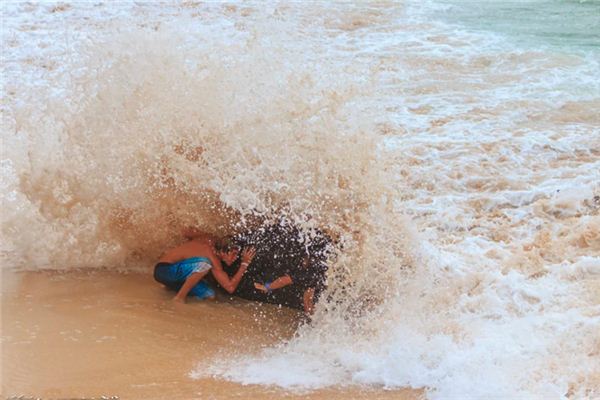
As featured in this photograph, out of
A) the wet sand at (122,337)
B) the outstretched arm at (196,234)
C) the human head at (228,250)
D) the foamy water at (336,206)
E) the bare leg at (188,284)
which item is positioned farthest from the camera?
the outstretched arm at (196,234)

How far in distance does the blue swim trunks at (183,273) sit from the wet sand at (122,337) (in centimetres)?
8

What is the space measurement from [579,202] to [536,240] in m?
0.88

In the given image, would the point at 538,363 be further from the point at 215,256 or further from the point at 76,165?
the point at 76,165

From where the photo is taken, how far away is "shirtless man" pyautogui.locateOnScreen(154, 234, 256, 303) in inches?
183

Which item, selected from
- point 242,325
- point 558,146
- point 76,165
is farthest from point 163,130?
point 558,146

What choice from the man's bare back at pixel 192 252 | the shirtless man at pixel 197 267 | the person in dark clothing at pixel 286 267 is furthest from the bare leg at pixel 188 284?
the person in dark clothing at pixel 286 267

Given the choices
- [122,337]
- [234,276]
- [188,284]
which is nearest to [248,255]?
[234,276]

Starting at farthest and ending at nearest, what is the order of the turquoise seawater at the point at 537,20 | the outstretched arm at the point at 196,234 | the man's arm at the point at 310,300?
the turquoise seawater at the point at 537,20
the outstretched arm at the point at 196,234
the man's arm at the point at 310,300

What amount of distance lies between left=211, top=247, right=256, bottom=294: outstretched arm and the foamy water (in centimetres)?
A: 25

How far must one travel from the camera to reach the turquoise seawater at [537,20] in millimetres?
11781

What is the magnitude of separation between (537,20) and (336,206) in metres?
10.0

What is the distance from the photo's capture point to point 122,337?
165 inches

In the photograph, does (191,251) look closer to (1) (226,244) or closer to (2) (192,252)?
(2) (192,252)

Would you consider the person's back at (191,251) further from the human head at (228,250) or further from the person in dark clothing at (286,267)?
the person in dark clothing at (286,267)
